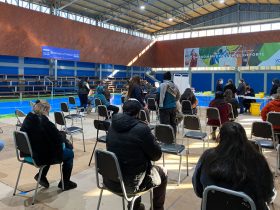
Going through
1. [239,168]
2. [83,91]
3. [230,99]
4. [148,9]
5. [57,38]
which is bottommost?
[239,168]

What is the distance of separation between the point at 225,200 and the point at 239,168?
0.65 feet

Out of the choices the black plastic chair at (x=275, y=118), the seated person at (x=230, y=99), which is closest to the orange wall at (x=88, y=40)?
the seated person at (x=230, y=99)

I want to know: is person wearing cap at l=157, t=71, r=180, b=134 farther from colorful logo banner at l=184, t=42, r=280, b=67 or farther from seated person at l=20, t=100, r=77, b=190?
colorful logo banner at l=184, t=42, r=280, b=67

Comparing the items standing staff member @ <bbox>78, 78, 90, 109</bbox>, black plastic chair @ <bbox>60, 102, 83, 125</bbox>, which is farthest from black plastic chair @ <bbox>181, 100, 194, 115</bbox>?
standing staff member @ <bbox>78, 78, 90, 109</bbox>

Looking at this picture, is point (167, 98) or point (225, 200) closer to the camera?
point (225, 200)

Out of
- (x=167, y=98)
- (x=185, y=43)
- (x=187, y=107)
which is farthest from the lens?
(x=185, y=43)

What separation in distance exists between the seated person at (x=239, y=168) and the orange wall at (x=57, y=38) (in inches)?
582

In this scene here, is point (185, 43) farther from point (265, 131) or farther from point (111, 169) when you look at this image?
point (111, 169)

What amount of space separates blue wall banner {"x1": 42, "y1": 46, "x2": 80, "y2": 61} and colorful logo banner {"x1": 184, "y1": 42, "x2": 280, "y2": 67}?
28.7 feet

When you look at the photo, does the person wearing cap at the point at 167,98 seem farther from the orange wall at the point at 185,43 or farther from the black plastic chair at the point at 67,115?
the orange wall at the point at 185,43

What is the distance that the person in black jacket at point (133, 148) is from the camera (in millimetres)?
2314

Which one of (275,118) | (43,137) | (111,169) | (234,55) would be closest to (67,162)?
(43,137)

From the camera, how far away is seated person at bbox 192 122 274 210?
5.24ft

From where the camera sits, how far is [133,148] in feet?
7.59
